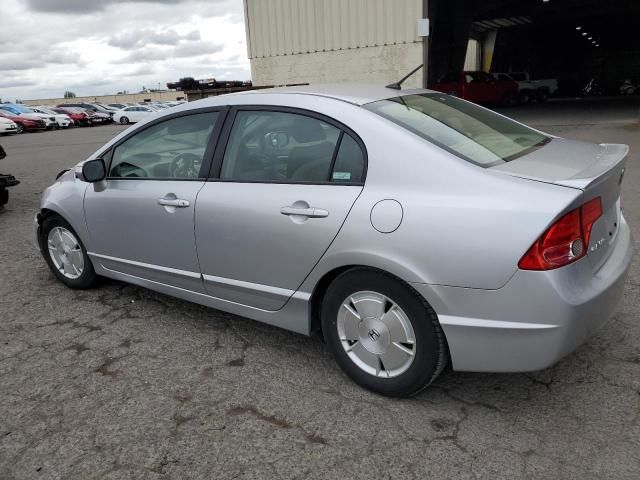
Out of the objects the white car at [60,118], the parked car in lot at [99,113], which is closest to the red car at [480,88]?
the white car at [60,118]

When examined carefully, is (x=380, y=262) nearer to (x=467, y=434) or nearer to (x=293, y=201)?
(x=293, y=201)

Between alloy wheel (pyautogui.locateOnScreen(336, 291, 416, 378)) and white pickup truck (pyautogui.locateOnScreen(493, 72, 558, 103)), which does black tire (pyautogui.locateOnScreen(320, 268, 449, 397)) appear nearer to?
alloy wheel (pyautogui.locateOnScreen(336, 291, 416, 378))

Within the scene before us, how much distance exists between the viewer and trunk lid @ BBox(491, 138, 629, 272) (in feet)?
7.64

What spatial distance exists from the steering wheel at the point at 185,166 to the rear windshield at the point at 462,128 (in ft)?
3.80

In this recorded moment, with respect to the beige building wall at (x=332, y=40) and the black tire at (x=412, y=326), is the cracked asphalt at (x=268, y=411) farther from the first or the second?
the beige building wall at (x=332, y=40)

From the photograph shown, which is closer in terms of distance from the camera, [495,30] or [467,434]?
[467,434]

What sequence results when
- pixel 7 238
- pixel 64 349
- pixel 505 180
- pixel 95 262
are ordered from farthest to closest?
pixel 7 238 → pixel 95 262 → pixel 64 349 → pixel 505 180

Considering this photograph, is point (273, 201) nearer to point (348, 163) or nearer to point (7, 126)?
point (348, 163)

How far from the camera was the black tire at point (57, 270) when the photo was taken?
4164mm

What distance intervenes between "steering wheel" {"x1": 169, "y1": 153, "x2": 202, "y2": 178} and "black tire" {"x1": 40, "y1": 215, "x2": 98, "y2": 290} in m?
1.20

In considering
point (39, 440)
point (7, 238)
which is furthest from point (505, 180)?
point (7, 238)

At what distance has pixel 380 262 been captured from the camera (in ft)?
8.08

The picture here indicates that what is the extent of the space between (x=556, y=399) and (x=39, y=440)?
2498 millimetres

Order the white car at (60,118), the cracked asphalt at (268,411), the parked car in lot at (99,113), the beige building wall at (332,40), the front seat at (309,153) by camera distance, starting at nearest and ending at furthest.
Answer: the cracked asphalt at (268,411) → the front seat at (309,153) → the beige building wall at (332,40) → the white car at (60,118) → the parked car in lot at (99,113)
